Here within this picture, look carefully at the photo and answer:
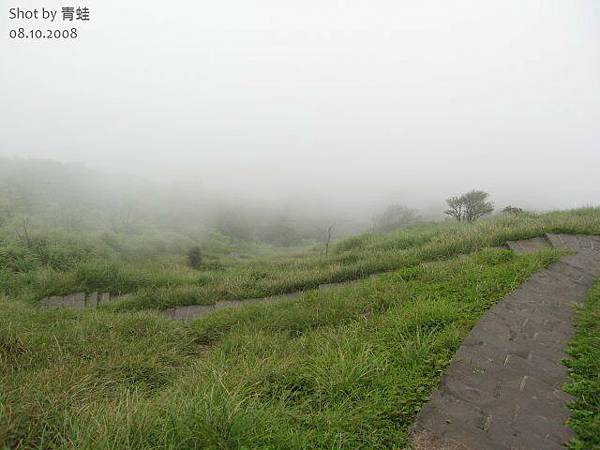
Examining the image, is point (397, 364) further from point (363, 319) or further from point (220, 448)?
point (220, 448)

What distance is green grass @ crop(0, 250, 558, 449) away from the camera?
287 cm

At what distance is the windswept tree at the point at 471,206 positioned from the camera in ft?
84.8

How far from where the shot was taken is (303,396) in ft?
11.7

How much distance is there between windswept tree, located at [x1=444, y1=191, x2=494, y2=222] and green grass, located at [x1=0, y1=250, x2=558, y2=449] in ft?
67.7

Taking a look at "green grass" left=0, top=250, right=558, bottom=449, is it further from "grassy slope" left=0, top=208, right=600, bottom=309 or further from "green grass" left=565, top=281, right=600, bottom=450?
"grassy slope" left=0, top=208, right=600, bottom=309

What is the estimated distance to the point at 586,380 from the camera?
3340mm

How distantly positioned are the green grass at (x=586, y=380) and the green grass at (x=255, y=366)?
3.39 feet

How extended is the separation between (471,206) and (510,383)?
25.5m

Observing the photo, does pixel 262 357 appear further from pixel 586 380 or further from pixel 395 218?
pixel 395 218

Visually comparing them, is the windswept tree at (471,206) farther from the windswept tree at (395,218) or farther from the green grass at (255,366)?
the green grass at (255,366)

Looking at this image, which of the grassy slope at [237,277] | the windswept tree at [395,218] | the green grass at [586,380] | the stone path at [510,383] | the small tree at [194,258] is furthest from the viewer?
the windswept tree at [395,218]

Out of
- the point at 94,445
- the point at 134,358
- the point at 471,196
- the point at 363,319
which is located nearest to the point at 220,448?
the point at 94,445

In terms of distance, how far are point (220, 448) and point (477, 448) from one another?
1.93 meters

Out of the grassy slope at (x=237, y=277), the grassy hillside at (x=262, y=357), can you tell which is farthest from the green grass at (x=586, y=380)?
the grassy slope at (x=237, y=277)
